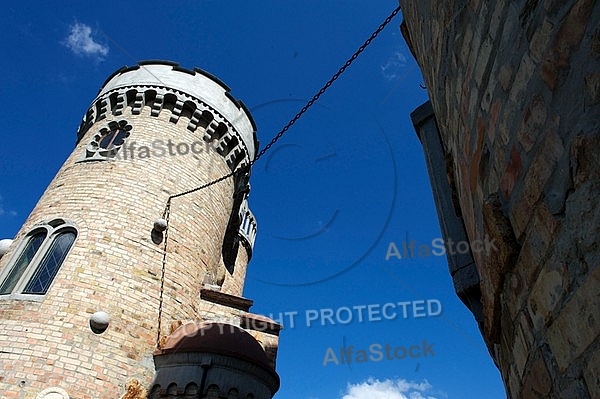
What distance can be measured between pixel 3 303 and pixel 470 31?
855 centimetres

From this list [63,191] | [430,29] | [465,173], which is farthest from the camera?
[63,191]

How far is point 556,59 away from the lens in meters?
1.51

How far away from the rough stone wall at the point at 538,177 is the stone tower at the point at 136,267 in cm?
605

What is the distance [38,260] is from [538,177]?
9.01m

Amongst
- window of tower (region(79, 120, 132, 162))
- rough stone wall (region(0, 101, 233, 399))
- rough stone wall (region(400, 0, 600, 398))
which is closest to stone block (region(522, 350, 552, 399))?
rough stone wall (region(400, 0, 600, 398))

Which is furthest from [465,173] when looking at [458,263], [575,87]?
[458,263]

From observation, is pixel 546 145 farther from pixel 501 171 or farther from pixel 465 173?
pixel 465 173

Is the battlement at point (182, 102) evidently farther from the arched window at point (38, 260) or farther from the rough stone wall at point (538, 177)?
the rough stone wall at point (538, 177)

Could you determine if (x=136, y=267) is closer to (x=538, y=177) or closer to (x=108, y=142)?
(x=108, y=142)

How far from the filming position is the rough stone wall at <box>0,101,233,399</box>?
680 cm

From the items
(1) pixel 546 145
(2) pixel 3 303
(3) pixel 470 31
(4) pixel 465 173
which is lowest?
(1) pixel 546 145

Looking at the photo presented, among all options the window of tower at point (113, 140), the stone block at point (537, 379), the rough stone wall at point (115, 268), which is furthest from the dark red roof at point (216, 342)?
the stone block at point (537, 379)

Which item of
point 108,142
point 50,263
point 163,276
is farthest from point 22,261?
point 108,142

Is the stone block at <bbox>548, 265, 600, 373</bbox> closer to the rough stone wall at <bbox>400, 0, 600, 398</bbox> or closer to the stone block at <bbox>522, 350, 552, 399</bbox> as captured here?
the rough stone wall at <bbox>400, 0, 600, 398</bbox>
